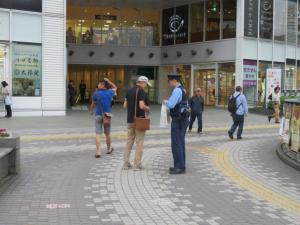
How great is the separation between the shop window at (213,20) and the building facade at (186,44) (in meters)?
0.06

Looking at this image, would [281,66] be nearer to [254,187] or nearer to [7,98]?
[7,98]

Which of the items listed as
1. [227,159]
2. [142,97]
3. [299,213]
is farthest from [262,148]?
[299,213]

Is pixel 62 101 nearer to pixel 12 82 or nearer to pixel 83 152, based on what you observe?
pixel 12 82

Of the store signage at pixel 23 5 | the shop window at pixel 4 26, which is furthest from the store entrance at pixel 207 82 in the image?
the shop window at pixel 4 26

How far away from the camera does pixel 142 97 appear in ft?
33.0

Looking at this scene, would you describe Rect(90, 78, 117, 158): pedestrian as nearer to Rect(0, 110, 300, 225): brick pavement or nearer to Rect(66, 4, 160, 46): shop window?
Rect(0, 110, 300, 225): brick pavement

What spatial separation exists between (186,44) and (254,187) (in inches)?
1208

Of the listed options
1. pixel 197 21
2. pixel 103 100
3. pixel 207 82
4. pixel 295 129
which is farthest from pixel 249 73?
pixel 103 100

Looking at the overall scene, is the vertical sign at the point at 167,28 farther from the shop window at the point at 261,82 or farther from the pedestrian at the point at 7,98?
the pedestrian at the point at 7,98

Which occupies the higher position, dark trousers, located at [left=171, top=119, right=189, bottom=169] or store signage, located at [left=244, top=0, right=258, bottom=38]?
store signage, located at [left=244, top=0, right=258, bottom=38]

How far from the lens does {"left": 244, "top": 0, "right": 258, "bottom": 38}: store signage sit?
111 feet

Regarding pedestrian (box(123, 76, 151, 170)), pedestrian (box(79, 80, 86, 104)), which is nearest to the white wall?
pedestrian (box(123, 76, 151, 170))

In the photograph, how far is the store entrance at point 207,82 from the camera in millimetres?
36562

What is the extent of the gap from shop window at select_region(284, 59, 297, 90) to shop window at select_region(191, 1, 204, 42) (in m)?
6.24
